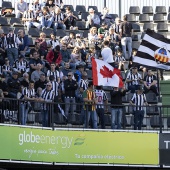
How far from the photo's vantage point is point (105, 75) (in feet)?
98.3

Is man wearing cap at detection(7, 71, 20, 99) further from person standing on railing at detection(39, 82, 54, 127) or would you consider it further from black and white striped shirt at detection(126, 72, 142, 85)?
black and white striped shirt at detection(126, 72, 142, 85)

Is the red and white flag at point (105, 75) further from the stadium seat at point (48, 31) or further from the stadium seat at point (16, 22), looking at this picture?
the stadium seat at point (16, 22)

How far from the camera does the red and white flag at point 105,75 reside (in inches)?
1175

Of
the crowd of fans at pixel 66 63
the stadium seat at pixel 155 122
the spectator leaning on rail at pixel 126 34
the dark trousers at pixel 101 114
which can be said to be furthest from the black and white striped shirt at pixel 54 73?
the spectator leaning on rail at pixel 126 34

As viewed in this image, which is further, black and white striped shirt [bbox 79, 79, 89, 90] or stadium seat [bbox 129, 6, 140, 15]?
stadium seat [bbox 129, 6, 140, 15]

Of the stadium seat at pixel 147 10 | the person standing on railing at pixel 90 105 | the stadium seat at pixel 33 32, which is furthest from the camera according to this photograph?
the stadium seat at pixel 147 10

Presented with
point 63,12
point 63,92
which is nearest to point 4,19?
point 63,12

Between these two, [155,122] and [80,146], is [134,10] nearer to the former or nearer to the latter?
Answer: [155,122]

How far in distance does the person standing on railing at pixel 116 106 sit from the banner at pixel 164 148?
1.45 m

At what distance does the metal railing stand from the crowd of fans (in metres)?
0.07

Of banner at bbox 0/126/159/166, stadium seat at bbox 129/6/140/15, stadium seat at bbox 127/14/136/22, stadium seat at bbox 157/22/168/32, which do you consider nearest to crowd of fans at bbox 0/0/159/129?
banner at bbox 0/126/159/166

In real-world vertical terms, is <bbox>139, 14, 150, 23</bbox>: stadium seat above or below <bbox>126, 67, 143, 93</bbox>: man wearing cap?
above

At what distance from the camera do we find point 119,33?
1436 inches

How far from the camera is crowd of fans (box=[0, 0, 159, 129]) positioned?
2977 centimetres
